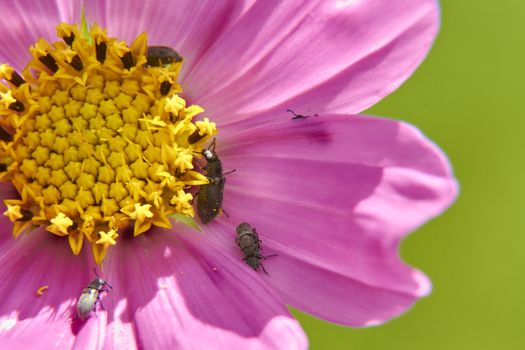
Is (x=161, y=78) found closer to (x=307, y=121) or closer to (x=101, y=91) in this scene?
(x=101, y=91)

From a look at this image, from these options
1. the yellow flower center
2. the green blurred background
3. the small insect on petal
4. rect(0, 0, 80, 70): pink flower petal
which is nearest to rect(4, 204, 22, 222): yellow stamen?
the yellow flower center

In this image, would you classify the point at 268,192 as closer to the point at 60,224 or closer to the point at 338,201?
the point at 338,201

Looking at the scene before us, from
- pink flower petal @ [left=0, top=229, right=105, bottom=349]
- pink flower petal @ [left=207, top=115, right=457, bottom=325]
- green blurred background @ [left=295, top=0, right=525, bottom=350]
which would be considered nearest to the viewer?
→ pink flower petal @ [left=207, top=115, right=457, bottom=325]

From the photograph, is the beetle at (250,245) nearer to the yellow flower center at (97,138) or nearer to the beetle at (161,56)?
the yellow flower center at (97,138)

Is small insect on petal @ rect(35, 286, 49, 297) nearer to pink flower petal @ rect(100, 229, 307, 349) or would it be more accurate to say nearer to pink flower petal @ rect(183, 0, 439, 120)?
pink flower petal @ rect(100, 229, 307, 349)

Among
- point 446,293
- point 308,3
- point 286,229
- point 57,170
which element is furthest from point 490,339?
point 57,170

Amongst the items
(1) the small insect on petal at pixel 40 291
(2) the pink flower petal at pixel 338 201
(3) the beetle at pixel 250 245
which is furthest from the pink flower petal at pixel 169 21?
(1) the small insect on petal at pixel 40 291
